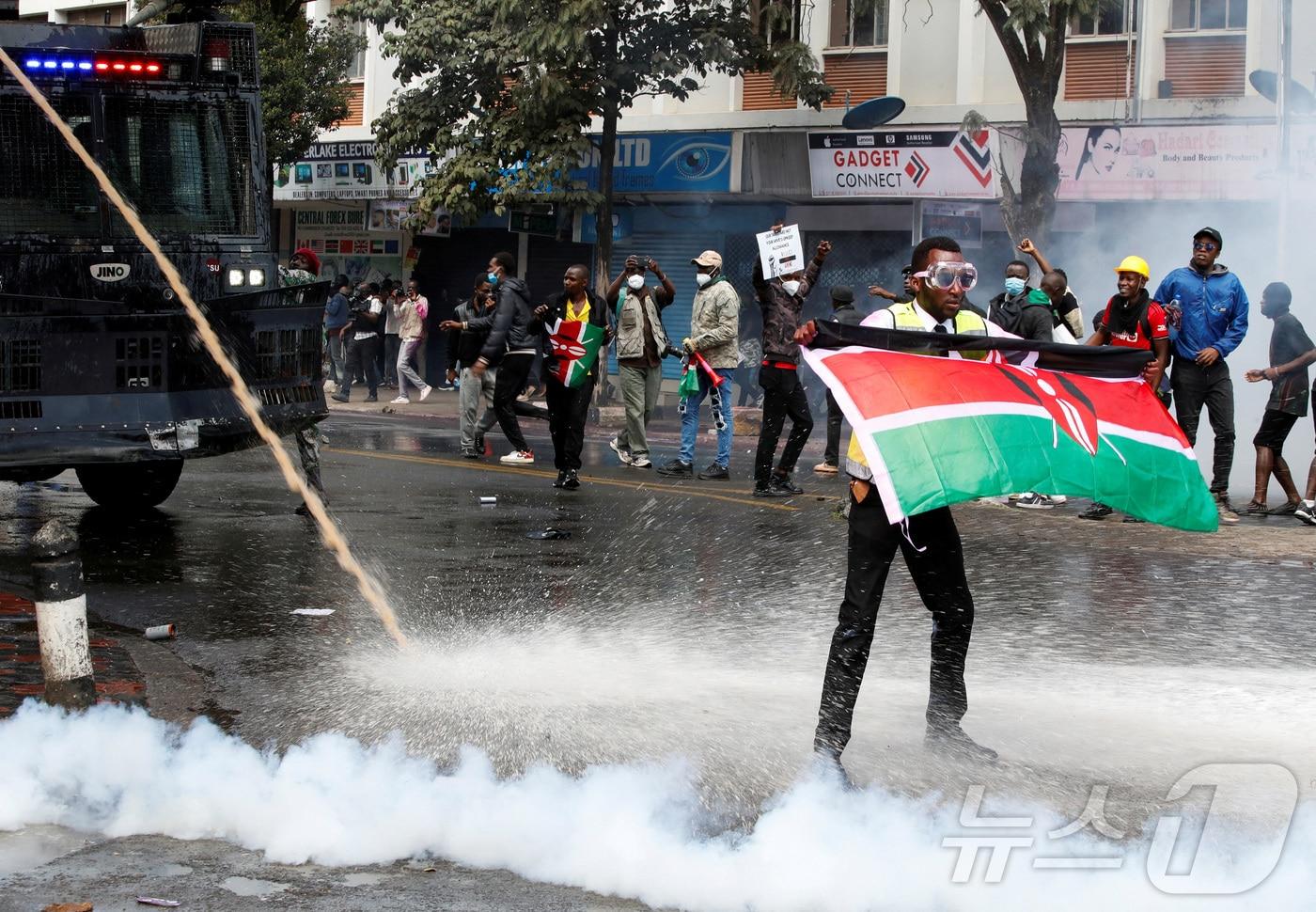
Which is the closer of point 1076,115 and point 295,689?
point 295,689

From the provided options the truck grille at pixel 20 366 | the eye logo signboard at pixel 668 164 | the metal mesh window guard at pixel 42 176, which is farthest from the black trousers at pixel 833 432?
the eye logo signboard at pixel 668 164

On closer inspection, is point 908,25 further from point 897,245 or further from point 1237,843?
point 1237,843

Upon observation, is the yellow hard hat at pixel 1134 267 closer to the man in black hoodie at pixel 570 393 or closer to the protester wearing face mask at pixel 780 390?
the protester wearing face mask at pixel 780 390

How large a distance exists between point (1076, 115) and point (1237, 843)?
1766 cm

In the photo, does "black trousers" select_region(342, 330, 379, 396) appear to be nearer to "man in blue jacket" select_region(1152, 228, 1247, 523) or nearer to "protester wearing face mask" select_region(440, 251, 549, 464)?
"protester wearing face mask" select_region(440, 251, 549, 464)

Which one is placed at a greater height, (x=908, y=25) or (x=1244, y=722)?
(x=908, y=25)

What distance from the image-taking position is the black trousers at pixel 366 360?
81.9 ft

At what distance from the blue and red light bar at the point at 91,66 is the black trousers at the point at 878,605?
622 centimetres

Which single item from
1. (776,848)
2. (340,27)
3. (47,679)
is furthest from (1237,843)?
(340,27)

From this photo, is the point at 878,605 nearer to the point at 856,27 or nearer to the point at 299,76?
the point at 856,27

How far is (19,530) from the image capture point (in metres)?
10.8

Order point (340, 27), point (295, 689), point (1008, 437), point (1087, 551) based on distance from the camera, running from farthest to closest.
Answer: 1. point (340, 27)
2. point (1087, 551)
3. point (295, 689)
4. point (1008, 437)

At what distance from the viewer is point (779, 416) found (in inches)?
511

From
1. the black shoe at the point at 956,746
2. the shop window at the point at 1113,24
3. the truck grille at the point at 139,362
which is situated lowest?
the black shoe at the point at 956,746
